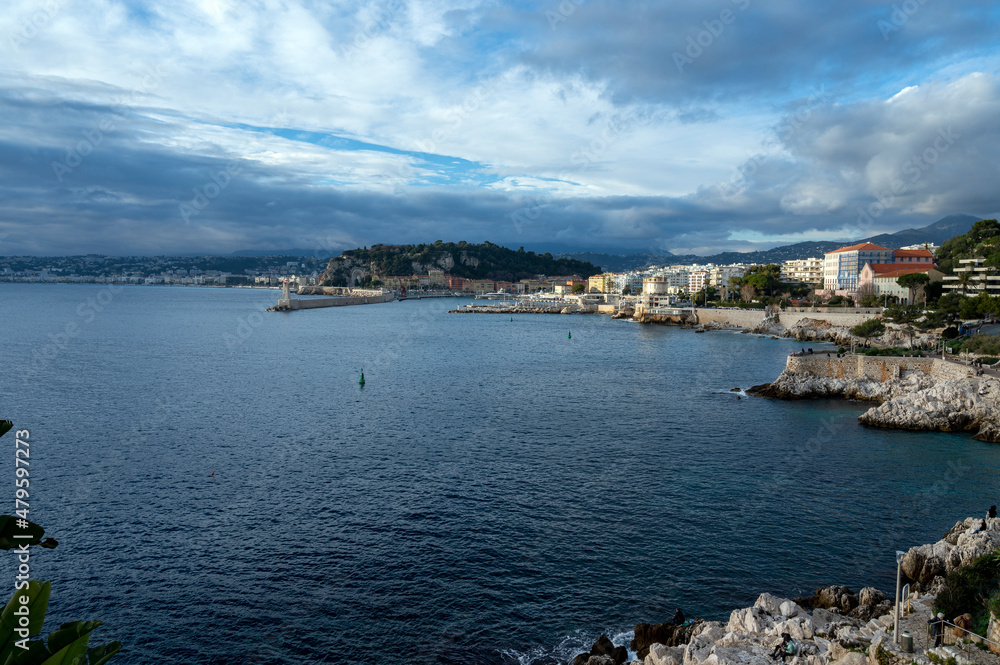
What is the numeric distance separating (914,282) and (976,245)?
378 inches

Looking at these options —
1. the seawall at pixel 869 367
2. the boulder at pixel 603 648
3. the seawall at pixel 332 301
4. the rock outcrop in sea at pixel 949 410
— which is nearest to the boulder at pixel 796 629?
the boulder at pixel 603 648

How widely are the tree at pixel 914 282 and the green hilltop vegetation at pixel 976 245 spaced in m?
→ 3.23

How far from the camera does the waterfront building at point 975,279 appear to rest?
155 ft

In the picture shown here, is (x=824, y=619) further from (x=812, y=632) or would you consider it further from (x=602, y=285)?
(x=602, y=285)

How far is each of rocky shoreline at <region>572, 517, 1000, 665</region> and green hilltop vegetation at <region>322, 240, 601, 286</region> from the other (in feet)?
514

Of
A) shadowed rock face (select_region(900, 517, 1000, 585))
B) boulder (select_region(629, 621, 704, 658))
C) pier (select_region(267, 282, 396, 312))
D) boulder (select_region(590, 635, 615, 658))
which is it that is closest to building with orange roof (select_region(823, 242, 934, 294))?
shadowed rock face (select_region(900, 517, 1000, 585))

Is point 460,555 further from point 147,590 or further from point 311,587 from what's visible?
point 147,590

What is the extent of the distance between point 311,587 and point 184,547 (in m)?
3.38

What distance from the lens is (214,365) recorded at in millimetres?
36062

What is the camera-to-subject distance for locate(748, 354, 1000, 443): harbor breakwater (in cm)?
2123

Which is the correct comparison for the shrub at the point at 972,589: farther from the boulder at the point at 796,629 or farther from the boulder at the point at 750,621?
the boulder at the point at 750,621

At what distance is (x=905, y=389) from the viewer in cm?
2542

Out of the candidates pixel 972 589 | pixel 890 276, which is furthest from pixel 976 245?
pixel 972 589

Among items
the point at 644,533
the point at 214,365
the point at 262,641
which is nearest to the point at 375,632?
the point at 262,641
